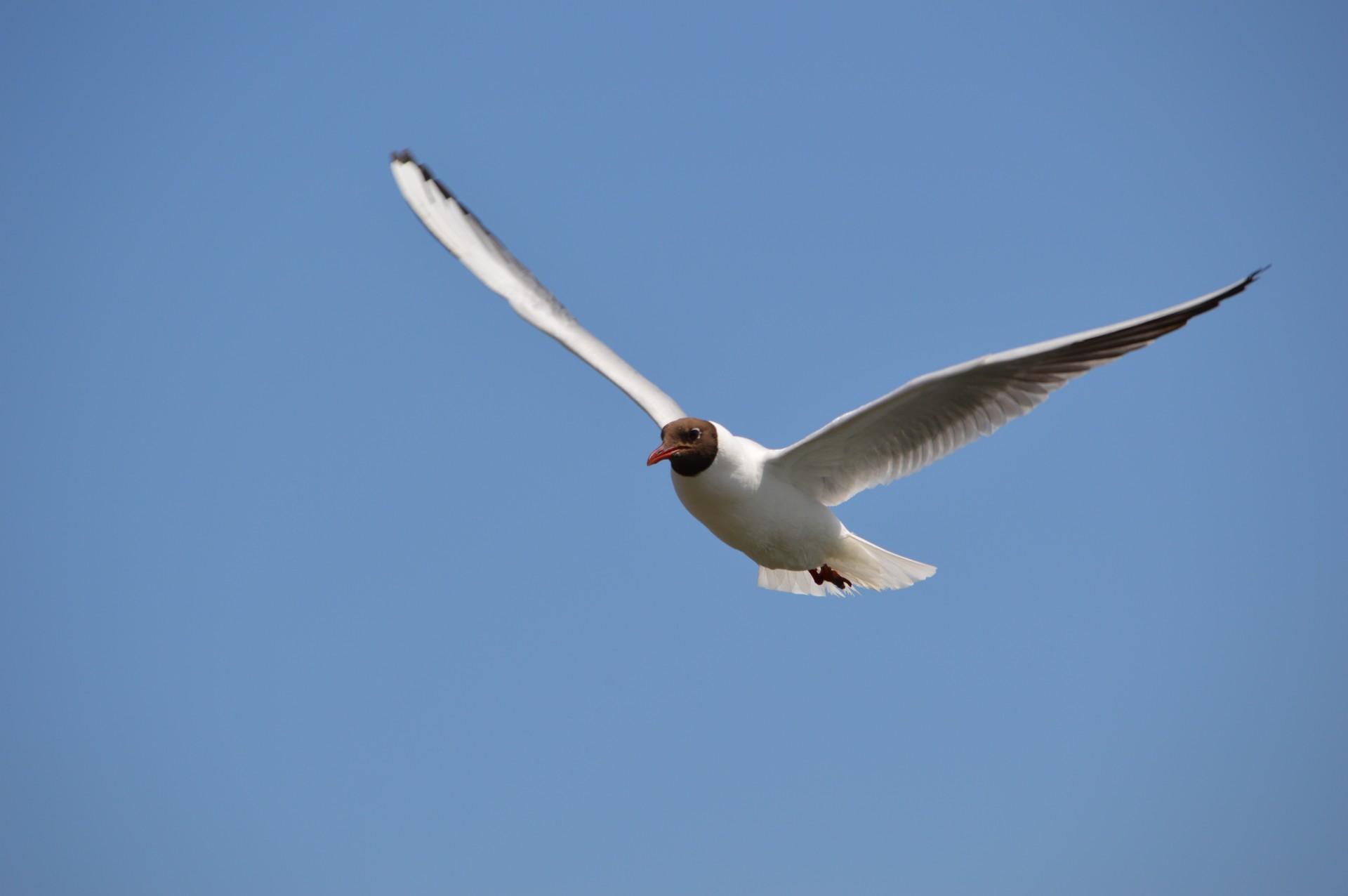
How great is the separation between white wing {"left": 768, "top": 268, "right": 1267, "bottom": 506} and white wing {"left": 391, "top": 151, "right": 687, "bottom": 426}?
1698mm

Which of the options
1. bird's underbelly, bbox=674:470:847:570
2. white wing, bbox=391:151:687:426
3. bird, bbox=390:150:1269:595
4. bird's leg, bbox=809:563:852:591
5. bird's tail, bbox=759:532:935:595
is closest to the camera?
bird, bbox=390:150:1269:595

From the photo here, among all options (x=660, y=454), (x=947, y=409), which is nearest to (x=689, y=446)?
(x=660, y=454)

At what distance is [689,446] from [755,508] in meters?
0.59

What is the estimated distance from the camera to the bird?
6496 millimetres

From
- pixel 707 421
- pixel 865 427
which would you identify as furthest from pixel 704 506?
pixel 865 427

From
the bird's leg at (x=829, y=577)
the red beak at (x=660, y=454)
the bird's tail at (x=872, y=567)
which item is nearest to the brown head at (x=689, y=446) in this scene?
the red beak at (x=660, y=454)

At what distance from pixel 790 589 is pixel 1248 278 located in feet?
13.0

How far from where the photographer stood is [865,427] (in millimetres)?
7184

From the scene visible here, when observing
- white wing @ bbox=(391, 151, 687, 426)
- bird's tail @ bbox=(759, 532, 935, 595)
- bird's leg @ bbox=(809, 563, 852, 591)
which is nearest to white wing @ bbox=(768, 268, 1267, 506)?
bird's tail @ bbox=(759, 532, 935, 595)

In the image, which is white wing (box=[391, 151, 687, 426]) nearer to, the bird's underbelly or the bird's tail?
the bird's underbelly

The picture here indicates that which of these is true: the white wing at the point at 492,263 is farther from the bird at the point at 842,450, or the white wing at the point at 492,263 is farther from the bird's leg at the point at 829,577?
the bird's leg at the point at 829,577

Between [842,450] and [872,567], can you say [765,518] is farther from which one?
[872,567]

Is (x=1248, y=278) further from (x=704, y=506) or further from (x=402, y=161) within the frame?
(x=402, y=161)

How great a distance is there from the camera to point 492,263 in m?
9.45
